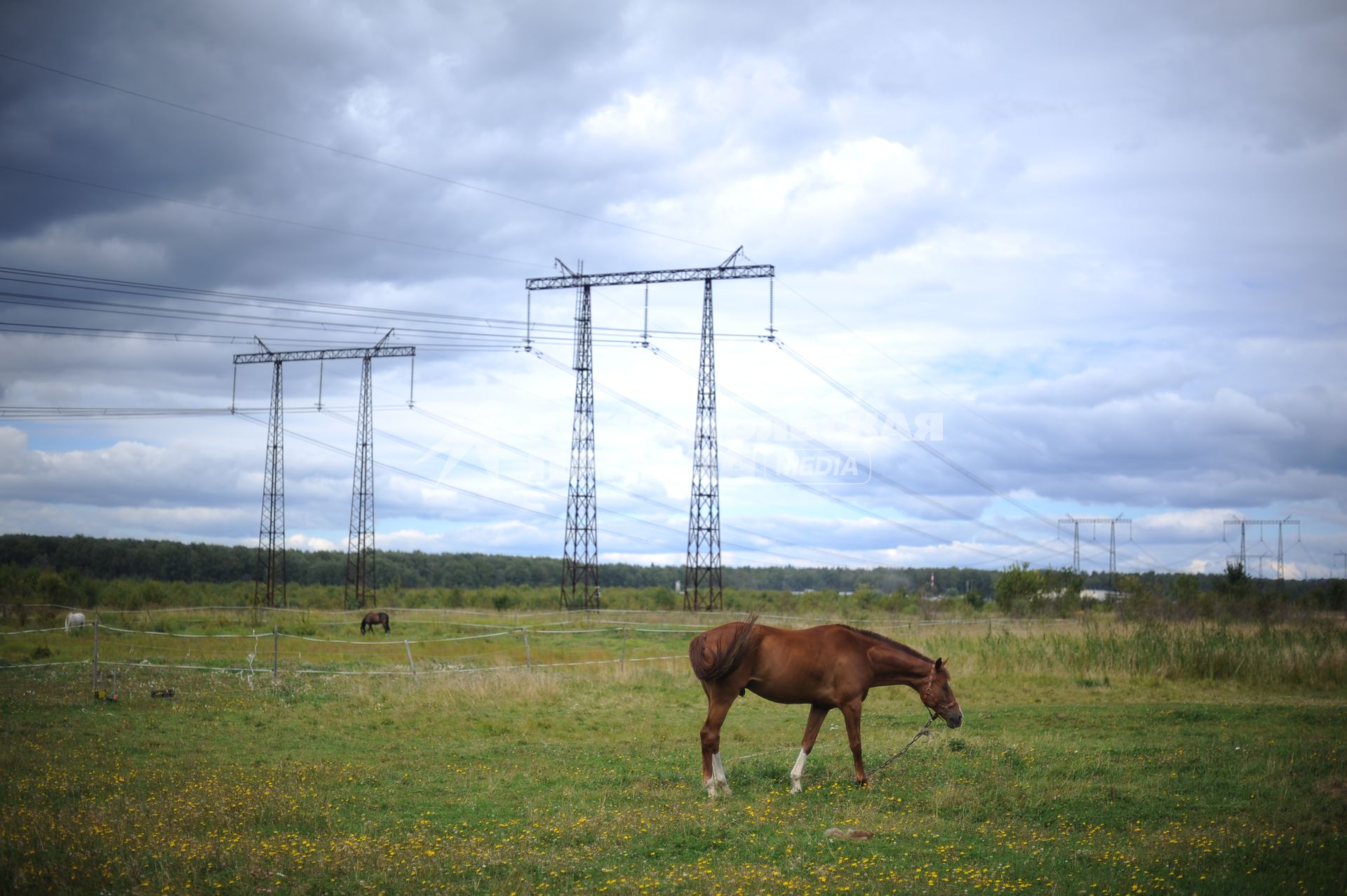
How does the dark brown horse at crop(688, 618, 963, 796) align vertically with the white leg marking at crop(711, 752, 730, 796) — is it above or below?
above

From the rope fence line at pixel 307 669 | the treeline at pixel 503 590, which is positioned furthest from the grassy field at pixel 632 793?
the treeline at pixel 503 590

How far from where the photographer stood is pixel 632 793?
10.8 metres

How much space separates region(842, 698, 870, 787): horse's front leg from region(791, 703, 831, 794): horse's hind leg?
297 millimetres

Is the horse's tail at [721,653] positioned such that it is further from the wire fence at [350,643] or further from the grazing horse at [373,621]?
the grazing horse at [373,621]

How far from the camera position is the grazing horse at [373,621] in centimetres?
4099

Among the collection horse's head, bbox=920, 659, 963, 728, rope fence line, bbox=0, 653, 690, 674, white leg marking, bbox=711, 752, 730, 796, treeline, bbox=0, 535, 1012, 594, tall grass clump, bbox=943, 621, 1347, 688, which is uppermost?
horse's head, bbox=920, 659, 963, 728

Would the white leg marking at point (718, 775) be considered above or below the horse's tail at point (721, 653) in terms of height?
below

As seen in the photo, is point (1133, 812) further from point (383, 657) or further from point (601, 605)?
point (601, 605)

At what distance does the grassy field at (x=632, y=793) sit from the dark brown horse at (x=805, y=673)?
63cm

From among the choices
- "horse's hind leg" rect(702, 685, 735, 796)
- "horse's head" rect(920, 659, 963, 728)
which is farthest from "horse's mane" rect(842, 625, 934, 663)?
"horse's hind leg" rect(702, 685, 735, 796)

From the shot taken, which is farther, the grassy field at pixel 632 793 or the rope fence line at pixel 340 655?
the rope fence line at pixel 340 655

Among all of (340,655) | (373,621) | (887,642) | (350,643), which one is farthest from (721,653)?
(373,621)

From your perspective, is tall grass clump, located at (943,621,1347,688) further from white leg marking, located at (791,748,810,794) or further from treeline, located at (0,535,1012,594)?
treeline, located at (0,535,1012,594)

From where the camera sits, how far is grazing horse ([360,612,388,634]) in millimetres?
40987
